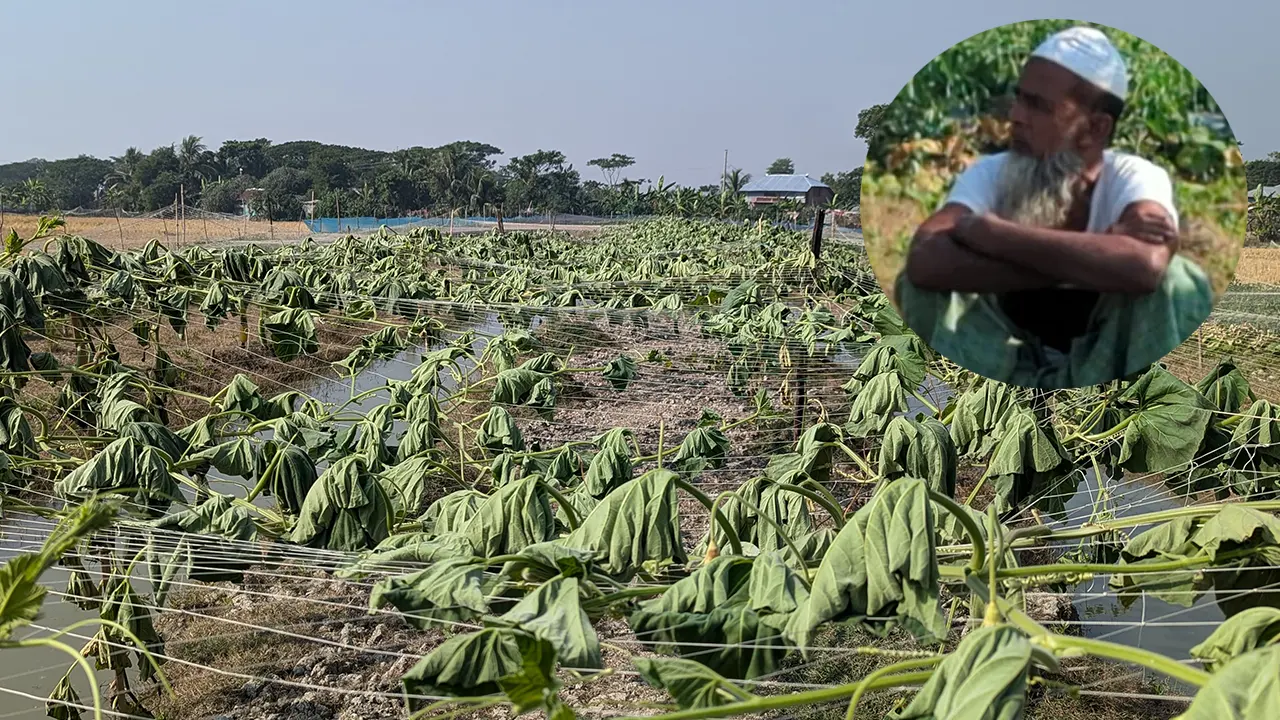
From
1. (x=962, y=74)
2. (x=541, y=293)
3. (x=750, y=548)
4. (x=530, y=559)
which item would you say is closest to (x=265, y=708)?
(x=750, y=548)

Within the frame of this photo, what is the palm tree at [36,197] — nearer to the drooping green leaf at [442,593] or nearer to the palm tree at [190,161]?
the palm tree at [190,161]

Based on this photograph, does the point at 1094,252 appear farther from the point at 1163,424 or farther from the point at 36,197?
the point at 36,197

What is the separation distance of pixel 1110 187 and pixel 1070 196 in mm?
33

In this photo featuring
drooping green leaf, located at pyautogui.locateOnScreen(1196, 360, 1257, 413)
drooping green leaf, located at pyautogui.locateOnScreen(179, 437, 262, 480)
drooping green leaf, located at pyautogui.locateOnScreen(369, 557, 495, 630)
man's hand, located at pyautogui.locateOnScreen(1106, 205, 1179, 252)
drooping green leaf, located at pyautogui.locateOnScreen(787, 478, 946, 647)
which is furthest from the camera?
drooping green leaf, located at pyautogui.locateOnScreen(179, 437, 262, 480)

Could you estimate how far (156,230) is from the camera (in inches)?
1120

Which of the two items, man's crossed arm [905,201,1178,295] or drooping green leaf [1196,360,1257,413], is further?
drooping green leaf [1196,360,1257,413]

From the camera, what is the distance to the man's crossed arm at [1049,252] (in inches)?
33.8

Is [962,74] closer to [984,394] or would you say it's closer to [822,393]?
[984,394]

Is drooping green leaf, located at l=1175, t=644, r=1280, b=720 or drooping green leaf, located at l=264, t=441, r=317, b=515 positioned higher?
drooping green leaf, located at l=1175, t=644, r=1280, b=720

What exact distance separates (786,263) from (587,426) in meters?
3.66

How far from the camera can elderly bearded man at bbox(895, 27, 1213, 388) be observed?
862mm

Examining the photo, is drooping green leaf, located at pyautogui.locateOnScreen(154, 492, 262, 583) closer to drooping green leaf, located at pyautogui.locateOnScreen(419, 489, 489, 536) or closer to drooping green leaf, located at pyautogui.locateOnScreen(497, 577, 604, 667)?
drooping green leaf, located at pyautogui.locateOnScreen(419, 489, 489, 536)

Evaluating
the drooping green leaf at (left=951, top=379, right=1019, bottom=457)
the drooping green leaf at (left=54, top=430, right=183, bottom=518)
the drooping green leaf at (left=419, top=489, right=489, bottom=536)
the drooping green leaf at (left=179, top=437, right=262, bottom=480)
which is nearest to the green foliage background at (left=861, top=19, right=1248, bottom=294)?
the drooping green leaf at (left=419, top=489, right=489, bottom=536)

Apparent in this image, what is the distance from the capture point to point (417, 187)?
5638cm
